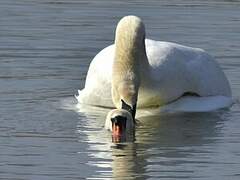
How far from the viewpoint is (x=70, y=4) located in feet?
84.5

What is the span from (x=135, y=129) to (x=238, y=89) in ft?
10.8

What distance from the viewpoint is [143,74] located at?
1501cm

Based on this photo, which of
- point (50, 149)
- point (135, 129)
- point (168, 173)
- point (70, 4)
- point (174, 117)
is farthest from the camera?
point (70, 4)

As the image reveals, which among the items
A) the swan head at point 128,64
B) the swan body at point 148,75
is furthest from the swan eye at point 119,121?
the swan body at point 148,75

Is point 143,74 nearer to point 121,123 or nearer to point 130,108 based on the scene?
point 130,108

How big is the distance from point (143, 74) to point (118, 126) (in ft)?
5.62

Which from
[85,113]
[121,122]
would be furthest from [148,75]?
[121,122]

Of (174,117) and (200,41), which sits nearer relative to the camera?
(174,117)

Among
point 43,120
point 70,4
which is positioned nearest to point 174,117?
point 43,120

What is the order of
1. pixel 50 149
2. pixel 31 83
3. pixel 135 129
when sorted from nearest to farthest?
pixel 50 149, pixel 135 129, pixel 31 83

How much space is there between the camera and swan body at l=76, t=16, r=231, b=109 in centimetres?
1464

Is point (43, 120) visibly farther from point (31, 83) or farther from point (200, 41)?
point (200, 41)

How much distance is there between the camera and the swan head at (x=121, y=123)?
1340 cm

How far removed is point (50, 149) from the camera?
1262 cm
